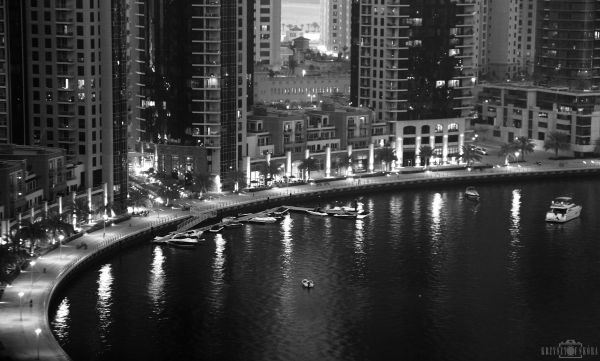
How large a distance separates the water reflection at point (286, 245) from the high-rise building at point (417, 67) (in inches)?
869

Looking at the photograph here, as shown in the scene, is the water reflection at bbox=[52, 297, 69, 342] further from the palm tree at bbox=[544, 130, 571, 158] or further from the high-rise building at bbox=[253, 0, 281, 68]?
the high-rise building at bbox=[253, 0, 281, 68]

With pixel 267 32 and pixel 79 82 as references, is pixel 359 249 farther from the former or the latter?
pixel 267 32

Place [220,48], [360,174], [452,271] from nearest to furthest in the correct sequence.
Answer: [452,271]
[220,48]
[360,174]

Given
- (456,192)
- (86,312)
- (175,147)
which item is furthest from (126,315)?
(456,192)

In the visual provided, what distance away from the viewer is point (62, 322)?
194 feet

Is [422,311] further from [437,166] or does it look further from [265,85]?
[265,85]

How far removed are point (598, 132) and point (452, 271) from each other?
41.6 m

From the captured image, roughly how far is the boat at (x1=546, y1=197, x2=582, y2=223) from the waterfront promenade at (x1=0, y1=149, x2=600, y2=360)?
13.3 meters

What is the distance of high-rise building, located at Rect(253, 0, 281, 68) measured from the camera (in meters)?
132

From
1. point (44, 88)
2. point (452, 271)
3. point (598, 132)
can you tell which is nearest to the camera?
point (452, 271)

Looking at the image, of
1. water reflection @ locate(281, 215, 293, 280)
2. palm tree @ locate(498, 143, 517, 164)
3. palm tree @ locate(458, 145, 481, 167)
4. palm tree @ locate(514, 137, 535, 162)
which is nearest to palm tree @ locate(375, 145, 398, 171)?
palm tree @ locate(458, 145, 481, 167)

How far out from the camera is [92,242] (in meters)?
71.8

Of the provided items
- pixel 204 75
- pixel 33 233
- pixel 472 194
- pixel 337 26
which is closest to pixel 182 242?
pixel 33 233

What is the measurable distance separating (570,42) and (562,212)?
112 ft
